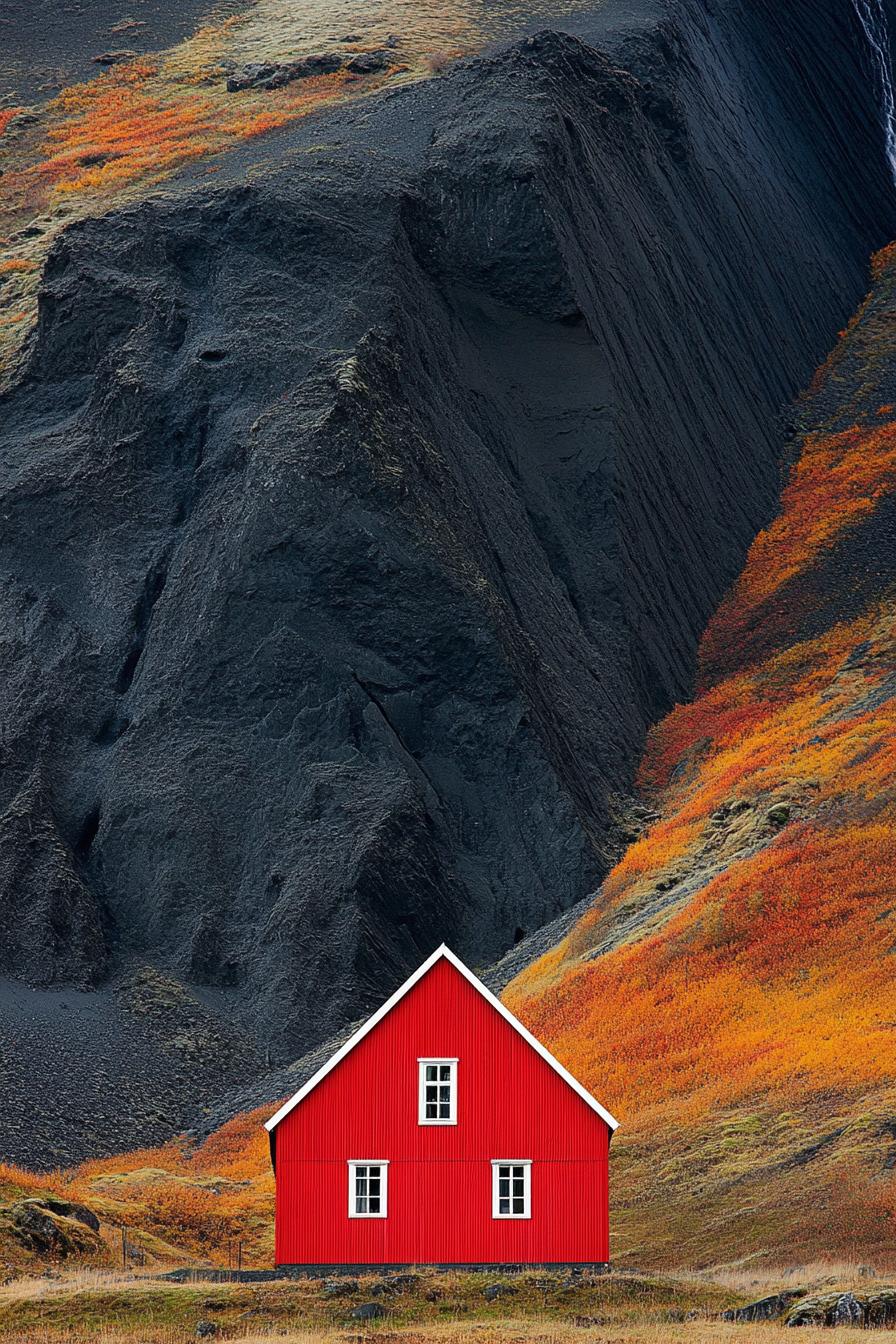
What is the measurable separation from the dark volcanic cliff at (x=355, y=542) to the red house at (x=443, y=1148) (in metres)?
18.5

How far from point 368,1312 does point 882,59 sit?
95.8 m

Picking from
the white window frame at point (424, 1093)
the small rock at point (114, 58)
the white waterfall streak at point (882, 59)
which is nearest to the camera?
the white window frame at point (424, 1093)

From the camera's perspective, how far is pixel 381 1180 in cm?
2905

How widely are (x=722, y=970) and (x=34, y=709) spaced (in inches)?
802

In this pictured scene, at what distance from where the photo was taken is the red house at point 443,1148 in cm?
2894

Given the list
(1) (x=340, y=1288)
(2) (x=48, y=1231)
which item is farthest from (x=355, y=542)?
(1) (x=340, y=1288)

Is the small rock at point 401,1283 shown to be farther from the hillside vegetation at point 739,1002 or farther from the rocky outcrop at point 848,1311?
the hillside vegetation at point 739,1002

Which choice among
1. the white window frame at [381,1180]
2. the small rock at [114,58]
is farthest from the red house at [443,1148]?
the small rock at [114,58]

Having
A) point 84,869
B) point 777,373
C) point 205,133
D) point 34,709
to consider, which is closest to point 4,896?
point 84,869

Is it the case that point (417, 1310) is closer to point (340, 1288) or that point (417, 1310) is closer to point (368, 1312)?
point (368, 1312)

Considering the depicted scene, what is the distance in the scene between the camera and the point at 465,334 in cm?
6469

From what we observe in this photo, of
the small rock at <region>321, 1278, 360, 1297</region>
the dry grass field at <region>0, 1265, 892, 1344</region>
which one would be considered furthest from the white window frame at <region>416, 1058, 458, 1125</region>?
the small rock at <region>321, 1278, 360, 1297</region>

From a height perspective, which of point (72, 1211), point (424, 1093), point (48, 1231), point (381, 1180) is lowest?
point (72, 1211)

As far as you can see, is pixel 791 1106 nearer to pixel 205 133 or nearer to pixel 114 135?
Answer: pixel 205 133
